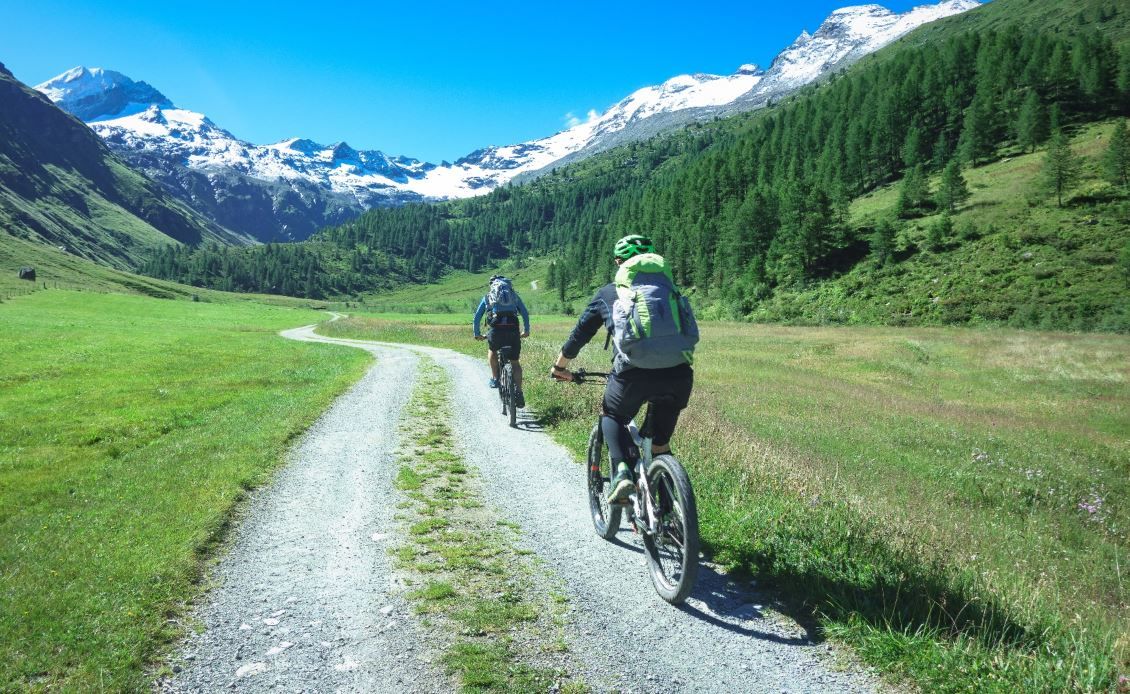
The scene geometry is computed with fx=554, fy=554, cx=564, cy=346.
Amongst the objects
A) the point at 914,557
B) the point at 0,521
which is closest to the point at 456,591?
the point at 914,557

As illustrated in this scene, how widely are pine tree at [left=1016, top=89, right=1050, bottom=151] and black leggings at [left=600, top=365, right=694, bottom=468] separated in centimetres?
12781

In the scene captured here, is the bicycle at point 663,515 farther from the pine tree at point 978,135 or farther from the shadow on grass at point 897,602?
the pine tree at point 978,135

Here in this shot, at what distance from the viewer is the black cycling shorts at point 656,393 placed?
19.3 feet

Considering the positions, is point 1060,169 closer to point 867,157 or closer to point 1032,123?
point 1032,123

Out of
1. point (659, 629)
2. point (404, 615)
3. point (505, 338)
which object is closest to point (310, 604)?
point (404, 615)

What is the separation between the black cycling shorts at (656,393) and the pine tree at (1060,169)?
9265cm

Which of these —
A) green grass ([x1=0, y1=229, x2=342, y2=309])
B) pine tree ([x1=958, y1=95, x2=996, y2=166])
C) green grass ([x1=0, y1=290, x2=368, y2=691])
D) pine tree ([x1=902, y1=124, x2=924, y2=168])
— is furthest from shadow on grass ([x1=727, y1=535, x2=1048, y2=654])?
green grass ([x1=0, y1=229, x2=342, y2=309])

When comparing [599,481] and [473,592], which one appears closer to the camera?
[473,592]

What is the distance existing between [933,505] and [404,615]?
10243 millimetres

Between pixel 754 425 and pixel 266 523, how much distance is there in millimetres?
13686

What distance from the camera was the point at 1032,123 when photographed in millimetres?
97125

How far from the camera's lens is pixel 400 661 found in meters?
4.60

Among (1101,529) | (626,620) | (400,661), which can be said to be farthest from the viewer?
(1101,529)

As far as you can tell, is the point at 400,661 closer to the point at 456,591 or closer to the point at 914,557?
the point at 456,591
